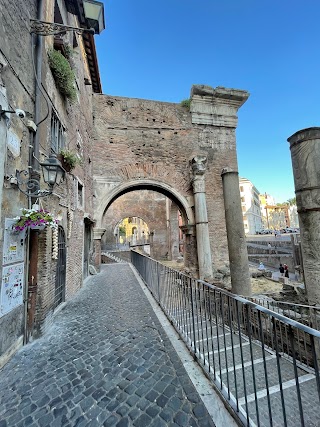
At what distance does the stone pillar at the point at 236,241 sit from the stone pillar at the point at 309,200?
3318 millimetres

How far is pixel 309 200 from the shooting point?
404 centimetres

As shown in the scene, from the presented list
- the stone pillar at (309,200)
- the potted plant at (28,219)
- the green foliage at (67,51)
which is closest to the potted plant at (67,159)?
the potted plant at (28,219)

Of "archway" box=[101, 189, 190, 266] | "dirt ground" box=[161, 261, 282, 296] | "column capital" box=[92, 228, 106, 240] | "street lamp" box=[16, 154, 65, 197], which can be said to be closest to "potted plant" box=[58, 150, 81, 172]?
"street lamp" box=[16, 154, 65, 197]

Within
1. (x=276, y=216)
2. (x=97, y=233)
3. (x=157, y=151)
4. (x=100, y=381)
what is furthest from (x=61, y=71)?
(x=276, y=216)

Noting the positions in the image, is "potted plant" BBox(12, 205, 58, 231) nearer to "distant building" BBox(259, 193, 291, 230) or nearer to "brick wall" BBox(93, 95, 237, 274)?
"brick wall" BBox(93, 95, 237, 274)

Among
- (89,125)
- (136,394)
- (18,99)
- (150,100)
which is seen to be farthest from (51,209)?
(150,100)

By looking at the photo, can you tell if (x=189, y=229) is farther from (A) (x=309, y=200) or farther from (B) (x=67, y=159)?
(B) (x=67, y=159)

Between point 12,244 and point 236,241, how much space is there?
6716 millimetres

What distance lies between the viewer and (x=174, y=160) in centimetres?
987

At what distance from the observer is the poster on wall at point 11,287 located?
284 cm

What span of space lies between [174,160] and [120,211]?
11732 mm

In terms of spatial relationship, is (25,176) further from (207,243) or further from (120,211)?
(120,211)

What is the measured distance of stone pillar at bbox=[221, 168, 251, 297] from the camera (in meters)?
7.32

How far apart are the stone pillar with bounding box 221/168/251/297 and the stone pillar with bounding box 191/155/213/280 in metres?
1.40
